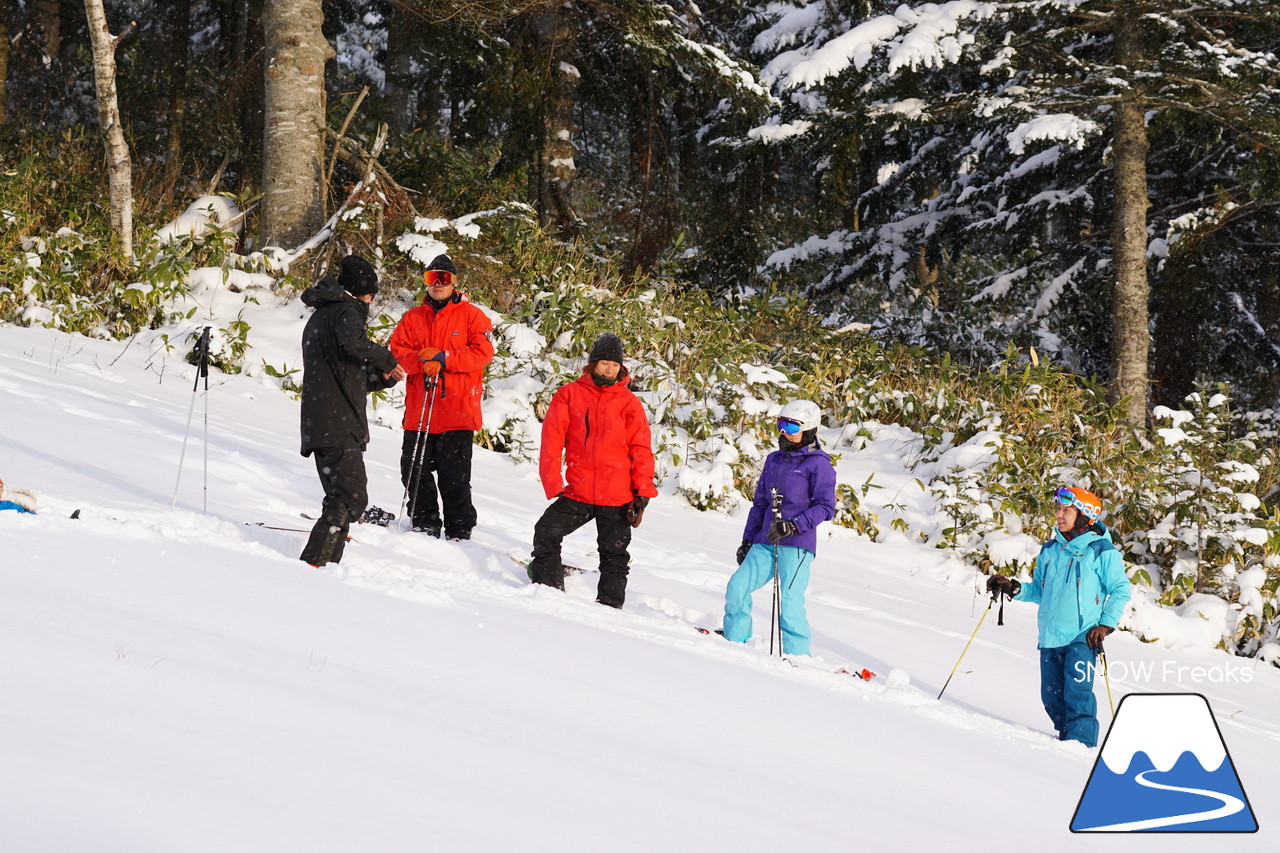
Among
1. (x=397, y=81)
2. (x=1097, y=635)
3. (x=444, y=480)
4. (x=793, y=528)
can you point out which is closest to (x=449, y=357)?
(x=444, y=480)

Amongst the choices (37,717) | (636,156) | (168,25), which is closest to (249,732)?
(37,717)

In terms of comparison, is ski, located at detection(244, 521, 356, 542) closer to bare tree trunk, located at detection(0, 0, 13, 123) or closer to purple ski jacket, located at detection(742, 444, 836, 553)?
purple ski jacket, located at detection(742, 444, 836, 553)

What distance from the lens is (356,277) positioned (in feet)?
17.4

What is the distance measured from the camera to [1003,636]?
8078mm

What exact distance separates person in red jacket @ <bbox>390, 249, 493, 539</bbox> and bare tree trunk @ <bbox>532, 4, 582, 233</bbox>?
23.4ft

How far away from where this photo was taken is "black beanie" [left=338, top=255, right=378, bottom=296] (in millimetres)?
5270

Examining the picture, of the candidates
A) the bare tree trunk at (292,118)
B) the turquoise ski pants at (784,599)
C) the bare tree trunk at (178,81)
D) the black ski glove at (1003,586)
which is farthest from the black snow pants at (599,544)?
the bare tree trunk at (178,81)

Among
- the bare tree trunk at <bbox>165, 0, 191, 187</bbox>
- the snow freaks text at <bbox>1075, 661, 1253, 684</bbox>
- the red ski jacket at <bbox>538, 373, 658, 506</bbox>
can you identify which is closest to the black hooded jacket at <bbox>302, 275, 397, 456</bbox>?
the red ski jacket at <bbox>538, 373, 658, 506</bbox>

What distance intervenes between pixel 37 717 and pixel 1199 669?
8.31 meters

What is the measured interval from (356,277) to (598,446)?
148cm

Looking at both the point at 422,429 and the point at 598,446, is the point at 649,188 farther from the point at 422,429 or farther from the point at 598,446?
the point at 598,446

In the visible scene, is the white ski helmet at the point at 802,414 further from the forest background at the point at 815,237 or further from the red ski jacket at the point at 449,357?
the forest background at the point at 815,237

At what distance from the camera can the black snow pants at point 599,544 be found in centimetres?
583

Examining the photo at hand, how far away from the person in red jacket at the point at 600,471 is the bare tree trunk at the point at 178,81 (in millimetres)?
11534
